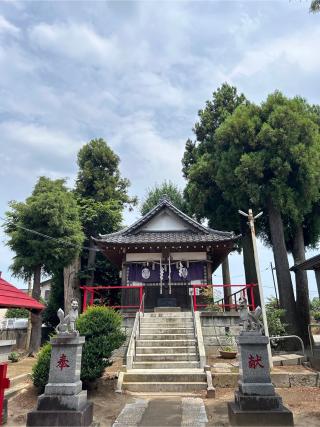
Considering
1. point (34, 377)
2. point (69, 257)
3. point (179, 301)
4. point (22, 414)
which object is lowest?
point (22, 414)

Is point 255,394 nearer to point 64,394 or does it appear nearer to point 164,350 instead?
point 64,394

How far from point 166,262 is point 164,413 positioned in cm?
1051

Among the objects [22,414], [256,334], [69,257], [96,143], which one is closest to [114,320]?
[22,414]

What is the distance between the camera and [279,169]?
17828 millimetres

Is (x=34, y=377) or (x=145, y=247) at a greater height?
(x=145, y=247)

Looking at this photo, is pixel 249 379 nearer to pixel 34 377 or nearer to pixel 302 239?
pixel 34 377

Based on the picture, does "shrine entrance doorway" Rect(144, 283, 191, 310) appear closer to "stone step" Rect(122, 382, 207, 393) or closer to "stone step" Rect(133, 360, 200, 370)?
"stone step" Rect(133, 360, 200, 370)

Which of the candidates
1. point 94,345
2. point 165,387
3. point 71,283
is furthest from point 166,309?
point 71,283

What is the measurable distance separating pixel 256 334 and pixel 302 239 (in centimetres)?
1486

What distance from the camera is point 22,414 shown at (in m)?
7.10

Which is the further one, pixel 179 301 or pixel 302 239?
pixel 302 239

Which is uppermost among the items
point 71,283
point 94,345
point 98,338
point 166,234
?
point 166,234

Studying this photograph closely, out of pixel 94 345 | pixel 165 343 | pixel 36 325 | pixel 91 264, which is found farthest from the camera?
pixel 91 264

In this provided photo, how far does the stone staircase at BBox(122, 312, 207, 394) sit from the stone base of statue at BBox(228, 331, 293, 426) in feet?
8.80
